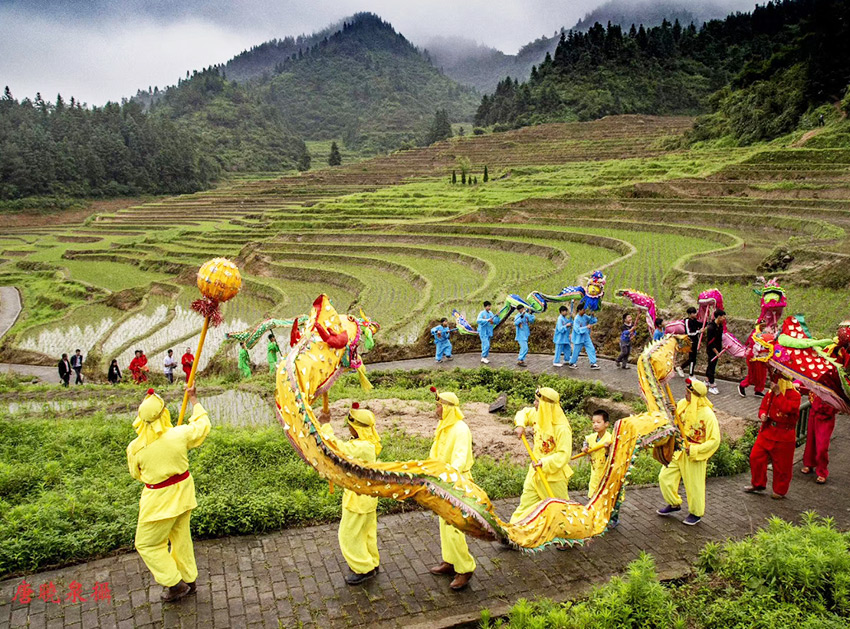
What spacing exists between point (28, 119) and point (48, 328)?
68.0 m

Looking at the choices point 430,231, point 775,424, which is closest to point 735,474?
point 775,424

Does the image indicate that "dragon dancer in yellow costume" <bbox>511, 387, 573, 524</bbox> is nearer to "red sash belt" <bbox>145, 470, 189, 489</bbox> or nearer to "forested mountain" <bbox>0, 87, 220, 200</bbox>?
"red sash belt" <bbox>145, 470, 189, 489</bbox>

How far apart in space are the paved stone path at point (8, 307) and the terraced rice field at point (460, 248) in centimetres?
51

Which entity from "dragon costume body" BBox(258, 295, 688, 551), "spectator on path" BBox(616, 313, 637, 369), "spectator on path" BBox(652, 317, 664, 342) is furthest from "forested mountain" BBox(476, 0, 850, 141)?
"dragon costume body" BBox(258, 295, 688, 551)

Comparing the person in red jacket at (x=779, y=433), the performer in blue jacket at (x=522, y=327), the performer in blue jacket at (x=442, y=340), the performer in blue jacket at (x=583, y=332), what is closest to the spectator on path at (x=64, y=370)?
the performer in blue jacket at (x=442, y=340)

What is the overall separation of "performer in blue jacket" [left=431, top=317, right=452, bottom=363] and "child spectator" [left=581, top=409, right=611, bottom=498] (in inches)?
269

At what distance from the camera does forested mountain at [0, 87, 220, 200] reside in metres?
55.8

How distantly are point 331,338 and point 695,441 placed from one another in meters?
3.90

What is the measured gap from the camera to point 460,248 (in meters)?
24.8

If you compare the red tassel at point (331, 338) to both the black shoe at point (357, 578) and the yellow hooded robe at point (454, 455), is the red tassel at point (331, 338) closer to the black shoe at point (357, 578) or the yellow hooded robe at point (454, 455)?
the yellow hooded robe at point (454, 455)

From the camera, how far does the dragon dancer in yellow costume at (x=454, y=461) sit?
477 centimetres

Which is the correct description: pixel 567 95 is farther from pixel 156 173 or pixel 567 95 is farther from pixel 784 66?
pixel 156 173

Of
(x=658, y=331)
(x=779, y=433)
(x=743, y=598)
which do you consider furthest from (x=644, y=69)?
(x=743, y=598)

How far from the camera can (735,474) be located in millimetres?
7262
